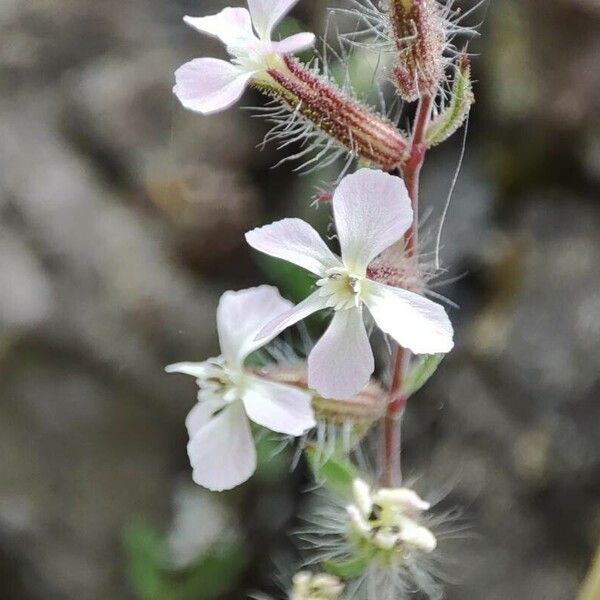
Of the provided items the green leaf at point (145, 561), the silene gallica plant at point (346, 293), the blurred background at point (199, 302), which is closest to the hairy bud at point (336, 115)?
the silene gallica plant at point (346, 293)

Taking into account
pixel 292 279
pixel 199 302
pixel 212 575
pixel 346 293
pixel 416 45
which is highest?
pixel 416 45

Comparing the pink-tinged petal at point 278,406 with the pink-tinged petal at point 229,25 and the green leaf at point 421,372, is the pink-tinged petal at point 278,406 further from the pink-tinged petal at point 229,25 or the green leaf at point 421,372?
the pink-tinged petal at point 229,25

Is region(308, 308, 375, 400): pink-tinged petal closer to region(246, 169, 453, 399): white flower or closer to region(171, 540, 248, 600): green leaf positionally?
region(246, 169, 453, 399): white flower

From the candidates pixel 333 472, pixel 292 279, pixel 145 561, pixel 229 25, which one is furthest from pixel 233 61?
pixel 145 561

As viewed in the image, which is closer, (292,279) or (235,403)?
(235,403)

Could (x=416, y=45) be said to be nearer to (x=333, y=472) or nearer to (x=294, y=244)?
(x=294, y=244)

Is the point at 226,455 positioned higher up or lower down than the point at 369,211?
lower down

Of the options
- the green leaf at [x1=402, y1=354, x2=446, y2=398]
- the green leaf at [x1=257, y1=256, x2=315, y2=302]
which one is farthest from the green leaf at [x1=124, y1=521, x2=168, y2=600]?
the green leaf at [x1=402, y1=354, x2=446, y2=398]

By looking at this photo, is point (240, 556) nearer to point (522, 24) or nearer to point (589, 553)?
point (589, 553)

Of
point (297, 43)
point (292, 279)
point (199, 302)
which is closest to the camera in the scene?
point (297, 43)
